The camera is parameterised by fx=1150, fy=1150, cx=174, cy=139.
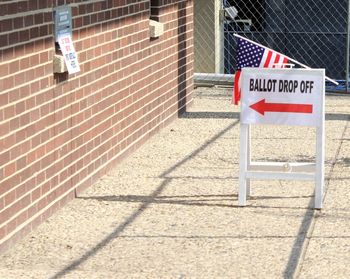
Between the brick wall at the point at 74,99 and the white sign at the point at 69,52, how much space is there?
0.11 metres

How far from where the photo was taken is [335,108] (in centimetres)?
1513

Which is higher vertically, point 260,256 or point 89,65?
point 89,65

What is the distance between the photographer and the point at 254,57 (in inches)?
415

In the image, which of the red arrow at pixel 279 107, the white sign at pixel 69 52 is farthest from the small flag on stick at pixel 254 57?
the white sign at pixel 69 52

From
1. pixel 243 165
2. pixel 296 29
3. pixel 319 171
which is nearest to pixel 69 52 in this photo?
pixel 243 165

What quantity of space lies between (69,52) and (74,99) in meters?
0.54

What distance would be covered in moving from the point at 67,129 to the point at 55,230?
114 cm

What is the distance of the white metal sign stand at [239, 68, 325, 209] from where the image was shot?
9.19 meters

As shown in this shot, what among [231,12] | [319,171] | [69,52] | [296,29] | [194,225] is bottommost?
[296,29]

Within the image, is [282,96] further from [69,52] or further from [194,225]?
[69,52]

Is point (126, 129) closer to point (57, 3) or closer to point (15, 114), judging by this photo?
point (57, 3)

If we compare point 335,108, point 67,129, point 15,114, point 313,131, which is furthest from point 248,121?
point 335,108

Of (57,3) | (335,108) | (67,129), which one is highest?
(57,3)

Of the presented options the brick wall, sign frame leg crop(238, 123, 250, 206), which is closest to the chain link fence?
the brick wall
